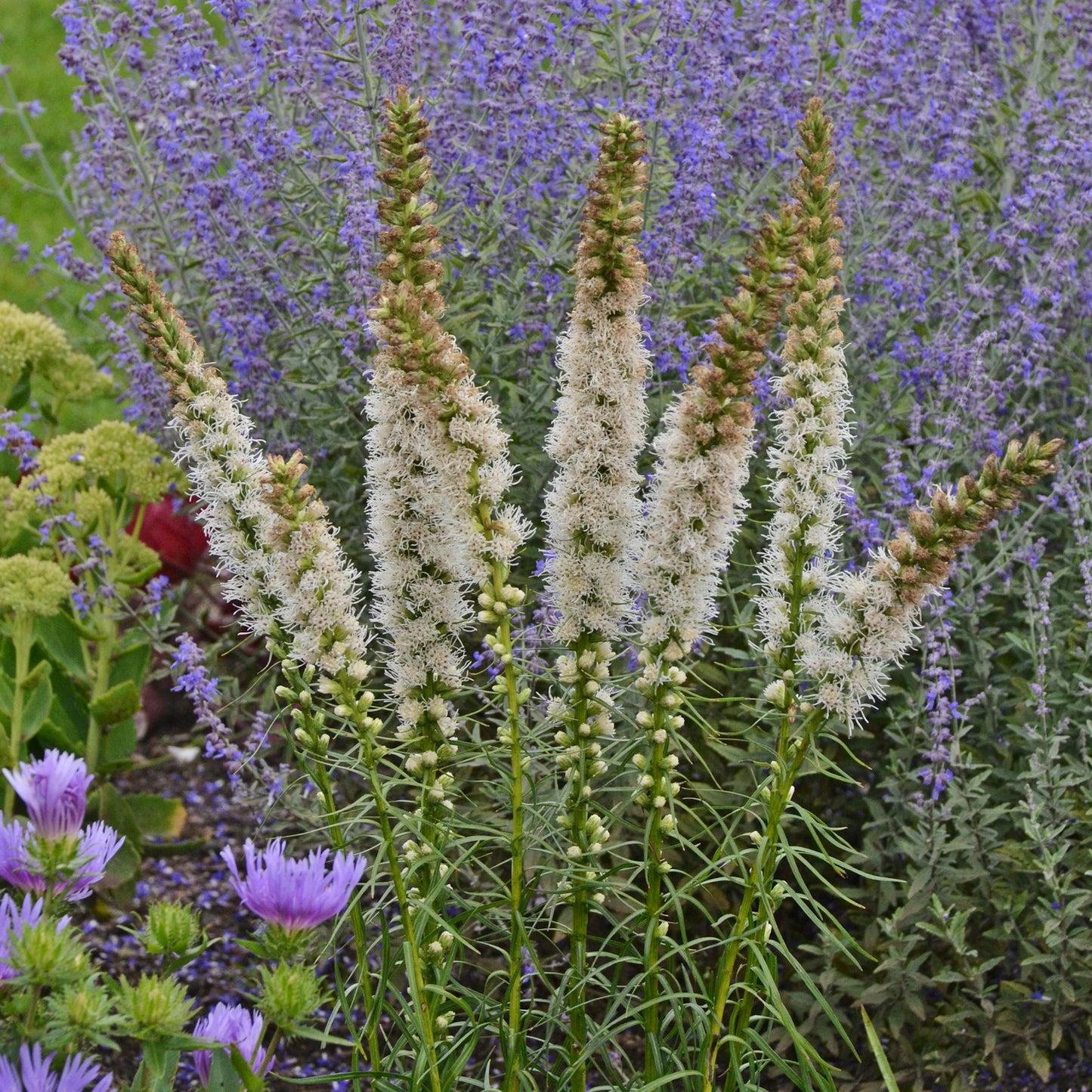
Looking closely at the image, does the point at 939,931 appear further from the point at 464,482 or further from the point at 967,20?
the point at 967,20

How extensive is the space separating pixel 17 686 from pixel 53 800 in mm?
2011

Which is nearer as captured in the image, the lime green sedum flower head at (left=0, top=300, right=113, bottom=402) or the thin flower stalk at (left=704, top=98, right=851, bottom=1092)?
the thin flower stalk at (left=704, top=98, right=851, bottom=1092)

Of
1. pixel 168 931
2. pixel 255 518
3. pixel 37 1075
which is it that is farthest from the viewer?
pixel 255 518

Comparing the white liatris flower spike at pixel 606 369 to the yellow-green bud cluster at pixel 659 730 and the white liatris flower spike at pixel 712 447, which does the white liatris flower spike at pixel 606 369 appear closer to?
the white liatris flower spike at pixel 712 447

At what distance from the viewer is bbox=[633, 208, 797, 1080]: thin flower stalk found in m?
Result: 2.25

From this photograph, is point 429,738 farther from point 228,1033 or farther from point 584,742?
point 228,1033

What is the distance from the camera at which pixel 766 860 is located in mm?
2551

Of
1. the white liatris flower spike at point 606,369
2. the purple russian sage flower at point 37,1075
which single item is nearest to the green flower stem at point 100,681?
the purple russian sage flower at point 37,1075

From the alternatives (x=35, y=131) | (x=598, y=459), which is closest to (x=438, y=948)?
(x=598, y=459)

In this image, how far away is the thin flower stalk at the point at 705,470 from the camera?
225 centimetres

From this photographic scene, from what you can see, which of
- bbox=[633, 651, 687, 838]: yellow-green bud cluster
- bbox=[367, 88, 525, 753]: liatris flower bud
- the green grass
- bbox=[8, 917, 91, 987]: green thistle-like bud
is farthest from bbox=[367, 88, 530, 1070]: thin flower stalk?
the green grass

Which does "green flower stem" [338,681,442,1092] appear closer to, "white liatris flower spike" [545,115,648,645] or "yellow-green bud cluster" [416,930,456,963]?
"yellow-green bud cluster" [416,930,456,963]

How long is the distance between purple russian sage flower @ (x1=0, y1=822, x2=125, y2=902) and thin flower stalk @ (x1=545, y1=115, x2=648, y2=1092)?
777 mm

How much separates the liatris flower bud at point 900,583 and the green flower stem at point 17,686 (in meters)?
2.53
